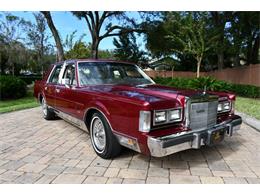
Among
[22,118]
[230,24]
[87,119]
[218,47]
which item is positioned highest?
[230,24]

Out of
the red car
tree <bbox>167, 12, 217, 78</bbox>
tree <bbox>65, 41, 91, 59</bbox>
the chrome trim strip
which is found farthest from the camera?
tree <bbox>65, 41, 91, 59</bbox>

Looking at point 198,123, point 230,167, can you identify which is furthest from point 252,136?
point 198,123

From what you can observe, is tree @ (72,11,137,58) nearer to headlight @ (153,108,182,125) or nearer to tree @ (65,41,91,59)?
tree @ (65,41,91,59)

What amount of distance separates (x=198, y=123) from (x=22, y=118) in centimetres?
557

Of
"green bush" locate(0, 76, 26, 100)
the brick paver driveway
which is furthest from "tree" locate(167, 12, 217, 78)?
the brick paver driveway

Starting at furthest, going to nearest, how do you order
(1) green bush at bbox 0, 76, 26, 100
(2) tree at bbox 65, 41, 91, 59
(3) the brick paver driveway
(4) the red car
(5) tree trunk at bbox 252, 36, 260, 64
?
(2) tree at bbox 65, 41, 91, 59 < (5) tree trunk at bbox 252, 36, 260, 64 < (1) green bush at bbox 0, 76, 26, 100 < (3) the brick paver driveway < (4) the red car

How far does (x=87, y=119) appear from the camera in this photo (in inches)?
182

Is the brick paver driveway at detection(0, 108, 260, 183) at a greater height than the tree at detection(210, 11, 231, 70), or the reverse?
the tree at detection(210, 11, 231, 70)

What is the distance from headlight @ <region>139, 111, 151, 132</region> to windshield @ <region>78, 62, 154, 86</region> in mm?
1727

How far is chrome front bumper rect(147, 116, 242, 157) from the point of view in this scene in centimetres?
319

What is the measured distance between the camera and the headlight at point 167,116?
10.9ft

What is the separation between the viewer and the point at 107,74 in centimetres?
503

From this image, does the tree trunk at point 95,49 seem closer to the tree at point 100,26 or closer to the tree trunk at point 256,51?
the tree at point 100,26

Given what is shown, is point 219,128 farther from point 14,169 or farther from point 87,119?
point 14,169
